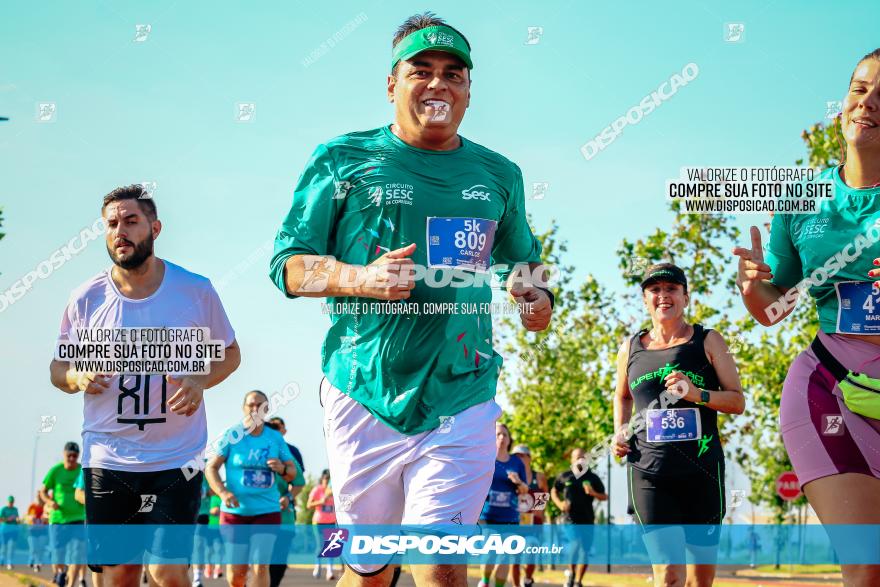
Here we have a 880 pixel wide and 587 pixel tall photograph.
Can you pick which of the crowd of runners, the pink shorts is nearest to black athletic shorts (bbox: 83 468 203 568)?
the crowd of runners

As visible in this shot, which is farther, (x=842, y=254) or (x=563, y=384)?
(x=563, y=384)

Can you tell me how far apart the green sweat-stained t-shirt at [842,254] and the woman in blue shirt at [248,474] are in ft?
24.5

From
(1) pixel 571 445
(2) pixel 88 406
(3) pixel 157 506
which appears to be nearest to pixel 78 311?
(2) pixel 88 406

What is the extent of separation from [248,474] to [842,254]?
25.8 feet

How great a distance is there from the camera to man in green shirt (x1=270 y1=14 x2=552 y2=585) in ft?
13.9

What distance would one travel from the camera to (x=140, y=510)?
264 inches

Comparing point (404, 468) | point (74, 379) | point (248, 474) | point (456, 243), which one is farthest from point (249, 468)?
point (456, 243)

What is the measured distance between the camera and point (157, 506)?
6.71m

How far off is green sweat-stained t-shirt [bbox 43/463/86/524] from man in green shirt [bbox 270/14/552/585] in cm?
1249

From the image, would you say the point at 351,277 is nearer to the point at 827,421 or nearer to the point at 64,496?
the point at 827,421

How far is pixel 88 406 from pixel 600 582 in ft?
56.6

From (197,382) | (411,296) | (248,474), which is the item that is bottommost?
(248,474)

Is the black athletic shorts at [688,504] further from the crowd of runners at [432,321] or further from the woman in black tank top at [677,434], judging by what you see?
the crowd of runners at [432,321]

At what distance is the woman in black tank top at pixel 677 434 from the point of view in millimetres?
7309
